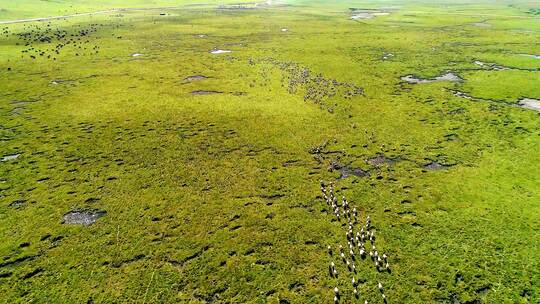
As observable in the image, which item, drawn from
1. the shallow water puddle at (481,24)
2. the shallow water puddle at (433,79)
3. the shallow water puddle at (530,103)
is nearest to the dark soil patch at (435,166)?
the shallow water puddle at (530,103)

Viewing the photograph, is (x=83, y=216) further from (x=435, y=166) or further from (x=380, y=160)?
(x=435, y=166)

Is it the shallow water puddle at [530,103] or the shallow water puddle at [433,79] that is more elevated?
the shallow water puddle at [433,79]

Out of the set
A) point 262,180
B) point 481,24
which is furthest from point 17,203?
point 481,24

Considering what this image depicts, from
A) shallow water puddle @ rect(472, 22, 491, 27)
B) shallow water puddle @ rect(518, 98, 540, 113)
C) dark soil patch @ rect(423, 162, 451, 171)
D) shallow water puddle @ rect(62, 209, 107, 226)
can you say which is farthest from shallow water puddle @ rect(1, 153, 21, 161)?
shallow water puddle @ rect(472, 22, 491, 27)

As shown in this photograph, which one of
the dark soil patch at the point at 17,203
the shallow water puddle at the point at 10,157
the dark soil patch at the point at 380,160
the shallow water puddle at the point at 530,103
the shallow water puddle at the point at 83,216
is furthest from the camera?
the shallow water puddle at the point at 530,103

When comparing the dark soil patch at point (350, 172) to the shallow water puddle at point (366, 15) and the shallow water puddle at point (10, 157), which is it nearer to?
the shallow water puddle at point (10, 157)

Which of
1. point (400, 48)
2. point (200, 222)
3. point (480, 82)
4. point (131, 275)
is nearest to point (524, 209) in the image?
point (200, 222)
